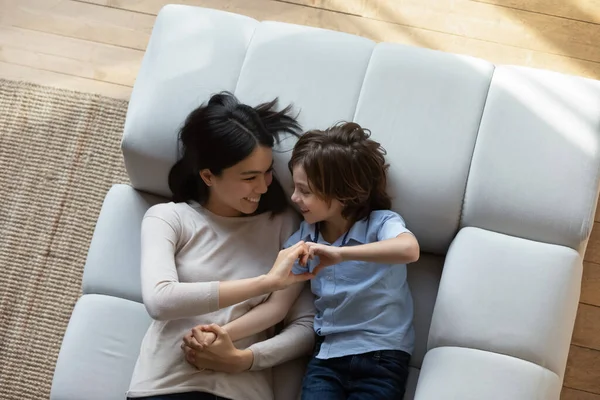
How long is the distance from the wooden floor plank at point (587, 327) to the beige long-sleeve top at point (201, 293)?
882 mm

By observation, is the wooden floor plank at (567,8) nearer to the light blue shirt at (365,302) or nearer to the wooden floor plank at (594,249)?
the wooden floor plank at (594,249)

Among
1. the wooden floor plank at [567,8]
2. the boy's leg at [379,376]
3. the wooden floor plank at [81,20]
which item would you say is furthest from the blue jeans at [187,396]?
the wooden floor plank at [567,8]

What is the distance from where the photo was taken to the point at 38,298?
8.04 feet

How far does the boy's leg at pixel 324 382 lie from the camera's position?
181 cm

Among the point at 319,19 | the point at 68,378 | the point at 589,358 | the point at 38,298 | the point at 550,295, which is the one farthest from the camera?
the point at 319,19

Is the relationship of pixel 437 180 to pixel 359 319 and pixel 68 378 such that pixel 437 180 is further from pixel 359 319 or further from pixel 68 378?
pixel 68 378

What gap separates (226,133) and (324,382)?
2.08ft

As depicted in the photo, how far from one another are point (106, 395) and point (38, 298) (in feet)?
2.32

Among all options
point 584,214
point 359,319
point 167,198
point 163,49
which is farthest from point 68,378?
point 584,214

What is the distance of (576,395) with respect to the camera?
226 centimetres

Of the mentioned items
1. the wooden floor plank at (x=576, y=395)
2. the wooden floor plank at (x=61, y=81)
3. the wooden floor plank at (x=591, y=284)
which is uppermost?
the wooden floor plank at (x=61, y=81)

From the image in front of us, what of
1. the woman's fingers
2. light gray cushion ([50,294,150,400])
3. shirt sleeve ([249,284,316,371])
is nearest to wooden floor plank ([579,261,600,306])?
shirt sleeve ([249,284,316,371])

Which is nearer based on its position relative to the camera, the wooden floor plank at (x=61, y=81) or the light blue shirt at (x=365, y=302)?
the light blue shirt at (x=365, y=302)

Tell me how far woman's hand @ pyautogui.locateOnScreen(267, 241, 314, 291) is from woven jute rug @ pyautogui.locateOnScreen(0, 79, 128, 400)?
933 millimetres
